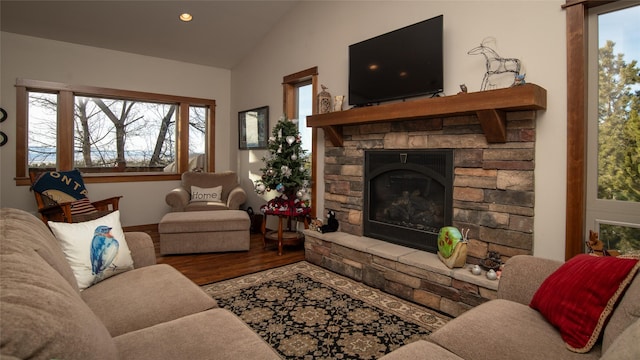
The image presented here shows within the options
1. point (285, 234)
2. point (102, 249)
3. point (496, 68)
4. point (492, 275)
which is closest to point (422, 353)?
point (492, 275)

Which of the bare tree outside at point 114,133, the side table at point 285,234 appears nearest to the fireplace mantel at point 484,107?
the side table at point 285,234

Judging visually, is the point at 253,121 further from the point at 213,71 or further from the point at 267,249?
the point at 267,249

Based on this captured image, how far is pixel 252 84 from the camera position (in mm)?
5492

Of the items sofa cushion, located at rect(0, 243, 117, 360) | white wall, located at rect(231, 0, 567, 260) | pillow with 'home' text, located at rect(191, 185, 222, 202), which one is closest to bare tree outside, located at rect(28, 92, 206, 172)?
pillow with 'home' text, located at rect(191, 185, 222, 202)

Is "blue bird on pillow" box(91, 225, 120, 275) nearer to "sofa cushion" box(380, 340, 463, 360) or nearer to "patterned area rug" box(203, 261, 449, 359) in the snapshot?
"patterned area rug" box(203, 261, 449, 359)

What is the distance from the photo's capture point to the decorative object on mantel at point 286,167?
4141mm

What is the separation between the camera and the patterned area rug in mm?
2080

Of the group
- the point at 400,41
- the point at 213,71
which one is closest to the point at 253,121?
the point at 213,71

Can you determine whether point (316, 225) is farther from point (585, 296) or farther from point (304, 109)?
point (585, 296)

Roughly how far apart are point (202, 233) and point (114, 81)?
2778 millimetres

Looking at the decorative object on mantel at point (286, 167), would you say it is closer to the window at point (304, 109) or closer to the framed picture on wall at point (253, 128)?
the window at point (304, 109)

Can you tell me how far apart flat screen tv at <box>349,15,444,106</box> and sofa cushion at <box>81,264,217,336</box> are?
2.32 meters

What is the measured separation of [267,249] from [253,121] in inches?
84.3

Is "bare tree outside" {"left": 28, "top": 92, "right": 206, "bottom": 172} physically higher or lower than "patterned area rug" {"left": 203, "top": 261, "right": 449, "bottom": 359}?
higher
